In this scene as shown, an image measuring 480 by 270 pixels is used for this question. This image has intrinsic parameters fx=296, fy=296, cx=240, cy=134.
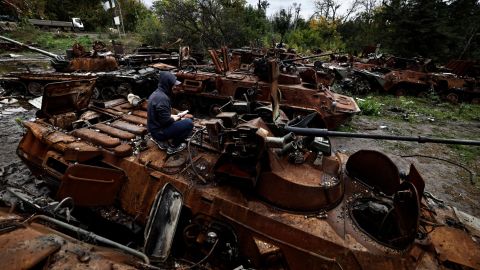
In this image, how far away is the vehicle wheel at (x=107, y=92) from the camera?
11.0 meters

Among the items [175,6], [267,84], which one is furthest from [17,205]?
[175,6]

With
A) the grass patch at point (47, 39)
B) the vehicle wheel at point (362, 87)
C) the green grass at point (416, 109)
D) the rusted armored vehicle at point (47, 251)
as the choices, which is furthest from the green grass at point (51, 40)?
the rusted armored vehicle at point (47, 251)

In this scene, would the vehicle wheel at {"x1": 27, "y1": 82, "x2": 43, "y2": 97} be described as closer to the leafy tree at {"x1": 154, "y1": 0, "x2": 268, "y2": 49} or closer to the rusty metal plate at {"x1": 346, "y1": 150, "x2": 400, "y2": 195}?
the rusty metal plate at {"x1": 346, "y1": 150, "x2": 400, "y2": 195}

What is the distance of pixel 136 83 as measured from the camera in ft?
34.4

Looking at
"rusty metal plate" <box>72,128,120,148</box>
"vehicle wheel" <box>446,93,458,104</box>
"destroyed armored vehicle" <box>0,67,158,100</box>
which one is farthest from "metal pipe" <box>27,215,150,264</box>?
"vehicle wheel" <box>446,93,458,104</box>

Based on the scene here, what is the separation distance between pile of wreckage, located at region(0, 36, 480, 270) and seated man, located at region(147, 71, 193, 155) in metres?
0.21

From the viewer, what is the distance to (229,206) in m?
3.52

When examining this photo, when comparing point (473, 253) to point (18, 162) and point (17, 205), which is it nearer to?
point (17, 205)

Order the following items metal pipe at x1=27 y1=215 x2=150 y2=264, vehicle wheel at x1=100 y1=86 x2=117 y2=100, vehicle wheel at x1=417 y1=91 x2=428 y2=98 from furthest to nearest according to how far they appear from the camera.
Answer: vehicle wheel at x1=417 y1=91 x2=428 y2=98, vehicle wheel at x1=100 y1=86 x2=117 y2=100, metal pipe at x1=27 y1=215 x2=150 y2=264

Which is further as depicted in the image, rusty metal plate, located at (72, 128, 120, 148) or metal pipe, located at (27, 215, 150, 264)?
rusty metal plate, located at (72, 128, 120, 148)

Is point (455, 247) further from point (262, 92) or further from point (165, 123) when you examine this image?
point (262, 92)

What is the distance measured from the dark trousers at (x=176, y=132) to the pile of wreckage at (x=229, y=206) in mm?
221

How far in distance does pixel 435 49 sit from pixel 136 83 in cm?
2215

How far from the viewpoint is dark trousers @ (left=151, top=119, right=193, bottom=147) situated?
440 cm
